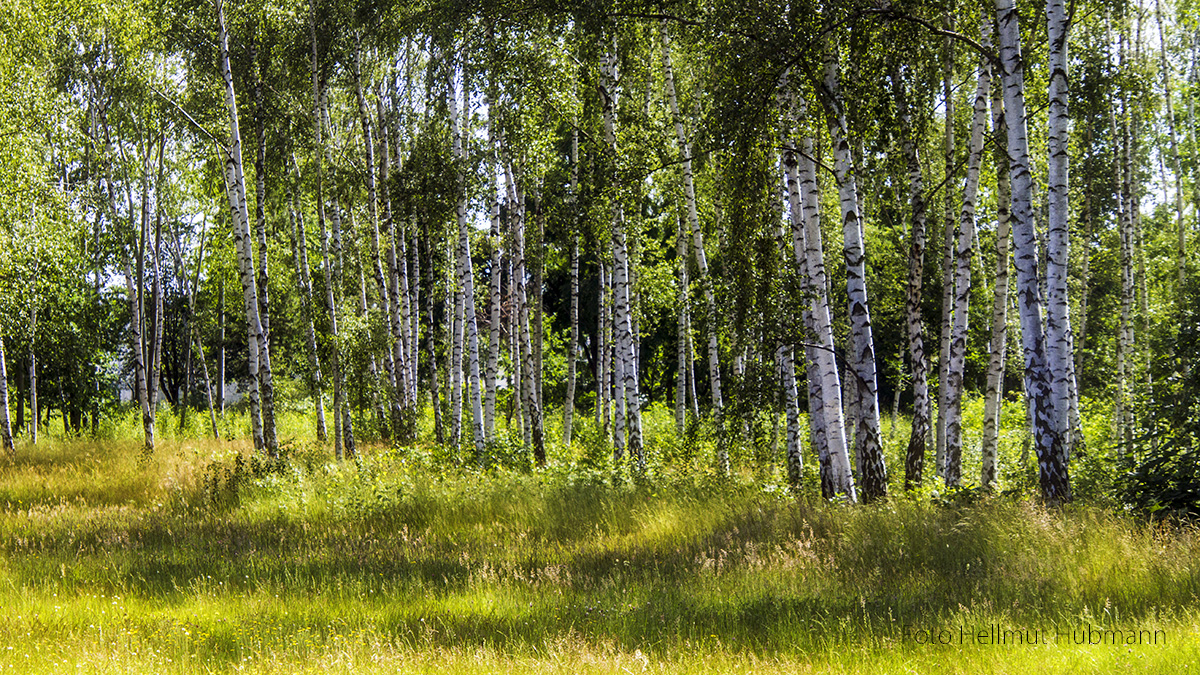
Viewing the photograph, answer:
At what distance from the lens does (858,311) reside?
8562 mm

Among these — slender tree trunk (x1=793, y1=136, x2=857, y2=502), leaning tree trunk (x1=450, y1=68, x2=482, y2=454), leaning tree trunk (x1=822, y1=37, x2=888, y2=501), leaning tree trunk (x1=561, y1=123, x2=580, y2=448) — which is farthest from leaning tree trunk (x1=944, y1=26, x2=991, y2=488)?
leaning tree trunk (x1=450, y1=68, x2=482, y2=454)

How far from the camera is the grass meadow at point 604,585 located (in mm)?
4543

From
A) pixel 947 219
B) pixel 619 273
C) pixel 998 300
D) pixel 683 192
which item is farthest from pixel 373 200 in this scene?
pixel 998 300

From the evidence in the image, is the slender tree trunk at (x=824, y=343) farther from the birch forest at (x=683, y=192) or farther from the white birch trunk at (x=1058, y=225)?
the white birch trunk at (x=1058, y=225)

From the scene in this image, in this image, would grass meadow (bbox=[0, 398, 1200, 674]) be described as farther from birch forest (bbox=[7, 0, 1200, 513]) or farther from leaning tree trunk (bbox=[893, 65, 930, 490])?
leaning tree trunk (bbox=[893, 65, 930, 490])

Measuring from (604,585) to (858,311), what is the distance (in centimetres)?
435

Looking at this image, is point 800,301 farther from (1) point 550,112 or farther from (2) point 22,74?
(2) point 22,74

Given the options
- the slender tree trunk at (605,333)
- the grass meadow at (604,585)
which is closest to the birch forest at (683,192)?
the slender tree trunk at (605,333)

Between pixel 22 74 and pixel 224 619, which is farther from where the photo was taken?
pixel 22 74

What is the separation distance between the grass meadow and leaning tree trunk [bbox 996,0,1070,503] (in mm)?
464

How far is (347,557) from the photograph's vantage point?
792 centimetres

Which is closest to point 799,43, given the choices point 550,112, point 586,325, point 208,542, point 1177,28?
point 550,112

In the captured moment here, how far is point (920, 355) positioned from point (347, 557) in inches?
310

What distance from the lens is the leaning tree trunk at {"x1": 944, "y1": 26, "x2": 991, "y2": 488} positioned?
1032 centimetres
